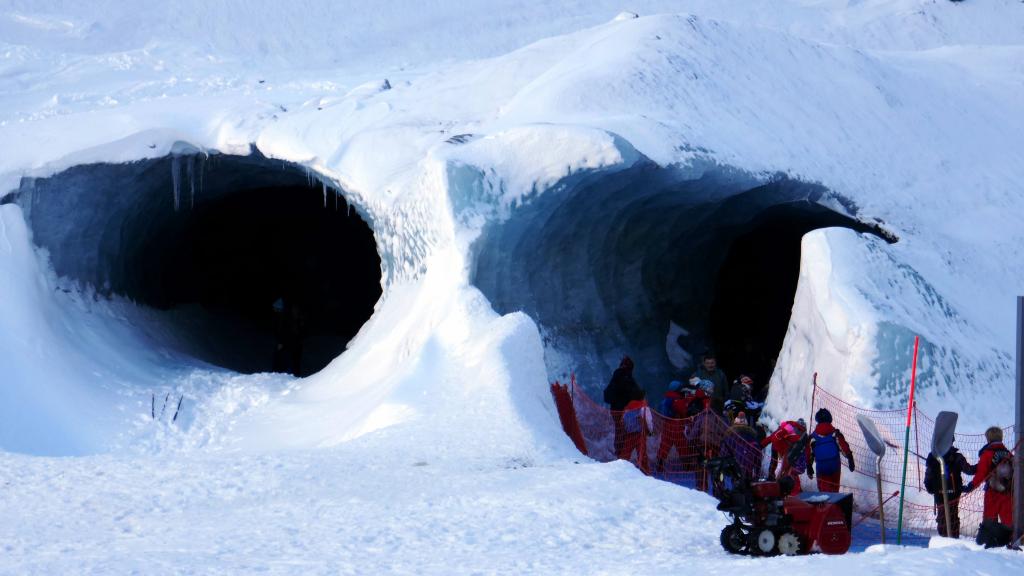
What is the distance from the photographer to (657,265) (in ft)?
54.7

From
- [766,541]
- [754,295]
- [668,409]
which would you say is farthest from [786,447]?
[754,295]

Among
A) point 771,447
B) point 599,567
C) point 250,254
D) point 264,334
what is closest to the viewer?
point 599,567

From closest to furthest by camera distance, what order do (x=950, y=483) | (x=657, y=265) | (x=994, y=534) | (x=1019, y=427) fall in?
(x=994, y=534)
(x=1019, y=427)
(x=950, y=483)
(x=657, y=265)

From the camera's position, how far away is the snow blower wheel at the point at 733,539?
23.6ft

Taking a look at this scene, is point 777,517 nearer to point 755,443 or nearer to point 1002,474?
point 1002,474

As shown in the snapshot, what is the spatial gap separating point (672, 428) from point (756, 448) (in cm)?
79

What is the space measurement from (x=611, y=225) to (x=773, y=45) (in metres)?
3.17

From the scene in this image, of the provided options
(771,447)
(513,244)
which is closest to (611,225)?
(513,244)

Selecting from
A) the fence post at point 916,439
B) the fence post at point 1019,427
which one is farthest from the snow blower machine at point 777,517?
the fence post at point 916,439

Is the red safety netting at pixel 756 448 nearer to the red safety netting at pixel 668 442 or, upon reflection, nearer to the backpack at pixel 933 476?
the red safety netting at pixel 668 442

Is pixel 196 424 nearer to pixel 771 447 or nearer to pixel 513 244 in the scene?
pixel 513 244

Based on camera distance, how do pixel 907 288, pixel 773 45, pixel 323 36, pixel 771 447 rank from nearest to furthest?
1. pixel 771 447
2. pixel 907 288
3. pixel 773 45
4. pixel 323 36

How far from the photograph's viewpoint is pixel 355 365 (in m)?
13.0

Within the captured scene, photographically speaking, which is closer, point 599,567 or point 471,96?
point 599,567
